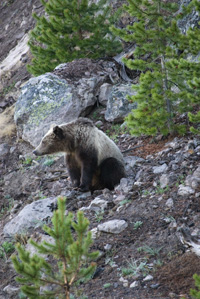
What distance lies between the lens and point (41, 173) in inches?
404

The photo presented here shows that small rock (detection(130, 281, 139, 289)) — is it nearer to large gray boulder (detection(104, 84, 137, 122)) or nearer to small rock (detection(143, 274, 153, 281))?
small rock (detection(143, 274, 153, 281))

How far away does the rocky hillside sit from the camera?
15.0 feet

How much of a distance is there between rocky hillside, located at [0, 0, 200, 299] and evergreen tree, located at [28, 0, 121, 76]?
8.91ft

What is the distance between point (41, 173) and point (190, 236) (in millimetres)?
6293

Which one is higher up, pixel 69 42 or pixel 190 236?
pixel 69 42

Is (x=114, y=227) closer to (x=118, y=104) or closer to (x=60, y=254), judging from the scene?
(x=60, y=254)

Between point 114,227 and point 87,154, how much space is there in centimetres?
243

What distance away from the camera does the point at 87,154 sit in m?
7.96

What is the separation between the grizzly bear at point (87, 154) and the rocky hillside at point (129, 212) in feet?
0.98

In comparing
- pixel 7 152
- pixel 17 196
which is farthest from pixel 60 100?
pixel 17 196

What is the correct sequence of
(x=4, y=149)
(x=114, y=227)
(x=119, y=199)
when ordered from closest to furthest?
(x=114, y=227) → (x=119, y=199) → (x=4, y=149)

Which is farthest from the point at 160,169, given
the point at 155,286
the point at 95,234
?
the point at 155,286

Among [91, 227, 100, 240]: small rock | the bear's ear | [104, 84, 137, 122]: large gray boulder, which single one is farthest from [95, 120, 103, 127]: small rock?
[91, 227, 100, 240]: small rock

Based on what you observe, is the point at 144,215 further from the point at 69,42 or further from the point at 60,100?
the point at 69,42
